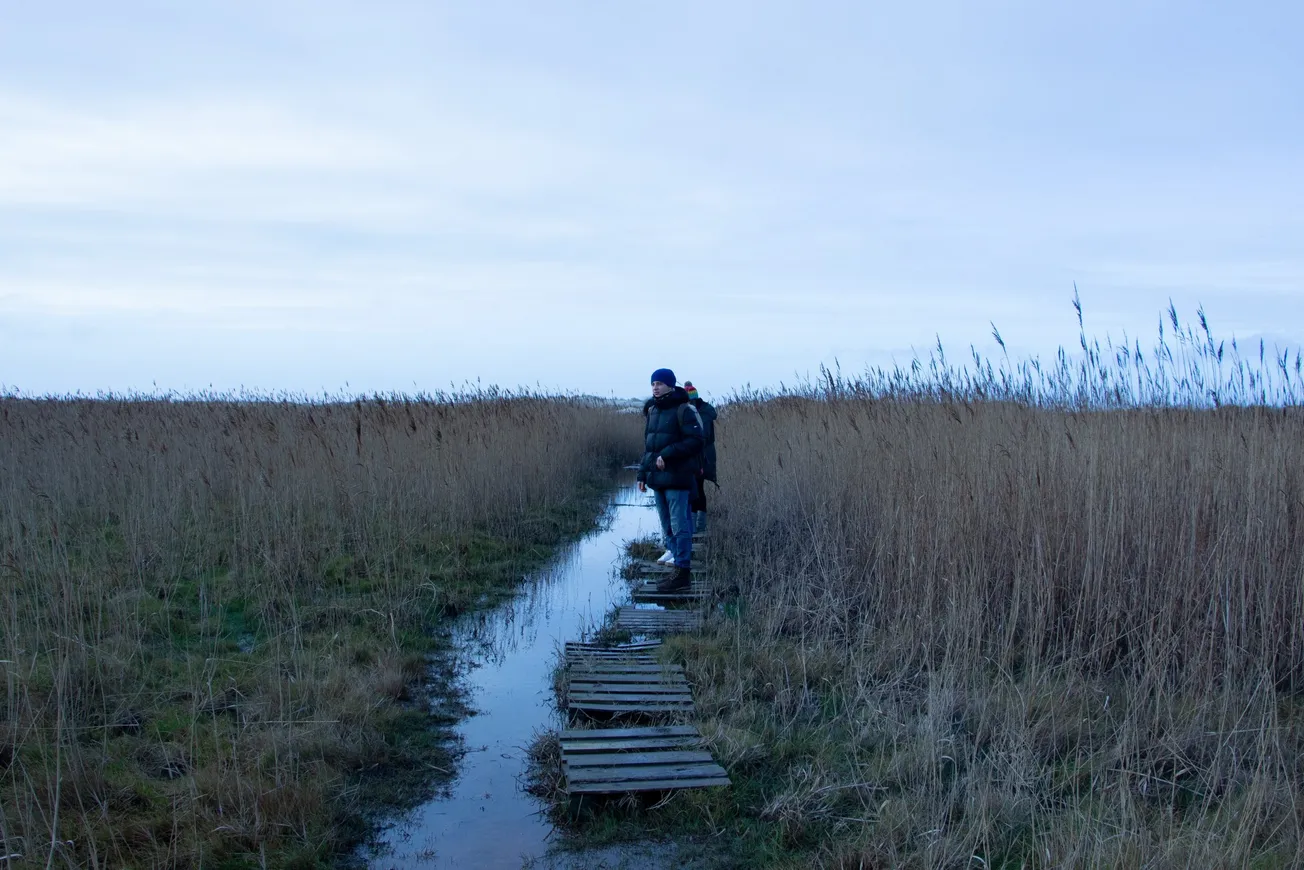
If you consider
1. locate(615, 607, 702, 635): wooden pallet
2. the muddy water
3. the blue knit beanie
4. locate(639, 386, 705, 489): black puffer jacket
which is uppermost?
the blue knit beanie

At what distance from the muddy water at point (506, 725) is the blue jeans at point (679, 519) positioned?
64 centimetres

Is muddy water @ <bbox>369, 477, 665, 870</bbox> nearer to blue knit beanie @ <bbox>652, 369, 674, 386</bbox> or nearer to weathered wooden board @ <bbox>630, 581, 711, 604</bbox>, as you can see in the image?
weathered wooden board @ <bbox>630, 581, 711, 604</bbox>

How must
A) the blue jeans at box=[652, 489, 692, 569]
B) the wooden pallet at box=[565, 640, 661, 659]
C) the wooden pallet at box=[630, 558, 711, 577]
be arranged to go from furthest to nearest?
the wooden pallet at box=[630, 558, 711, 577] → the blue jeans at box=[652, 489, 692, 569] → the wooden pallet at box=[565, 640, 661, 659]

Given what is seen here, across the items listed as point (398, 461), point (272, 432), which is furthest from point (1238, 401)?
point (272, 432)

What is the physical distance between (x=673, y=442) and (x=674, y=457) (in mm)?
135

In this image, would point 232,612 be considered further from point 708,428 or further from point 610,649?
point 708,428

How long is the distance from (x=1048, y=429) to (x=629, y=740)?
150 inches

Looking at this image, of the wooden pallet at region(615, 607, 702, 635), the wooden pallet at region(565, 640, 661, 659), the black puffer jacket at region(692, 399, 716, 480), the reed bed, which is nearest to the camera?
the reed bed

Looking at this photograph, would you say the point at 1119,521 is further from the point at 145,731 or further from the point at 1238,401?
the point at 145,731

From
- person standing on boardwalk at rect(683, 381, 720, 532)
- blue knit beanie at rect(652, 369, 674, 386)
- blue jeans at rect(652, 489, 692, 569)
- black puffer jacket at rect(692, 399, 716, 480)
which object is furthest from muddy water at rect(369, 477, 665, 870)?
blue knit beanie at rect(652, 369, 674, 386)

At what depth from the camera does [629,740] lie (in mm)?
4293

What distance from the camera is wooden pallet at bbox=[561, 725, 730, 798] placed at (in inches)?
149

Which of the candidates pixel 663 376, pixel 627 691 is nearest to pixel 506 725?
pixel 627 691

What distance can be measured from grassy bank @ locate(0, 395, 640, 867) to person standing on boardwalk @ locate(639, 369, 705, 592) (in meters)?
1.66
